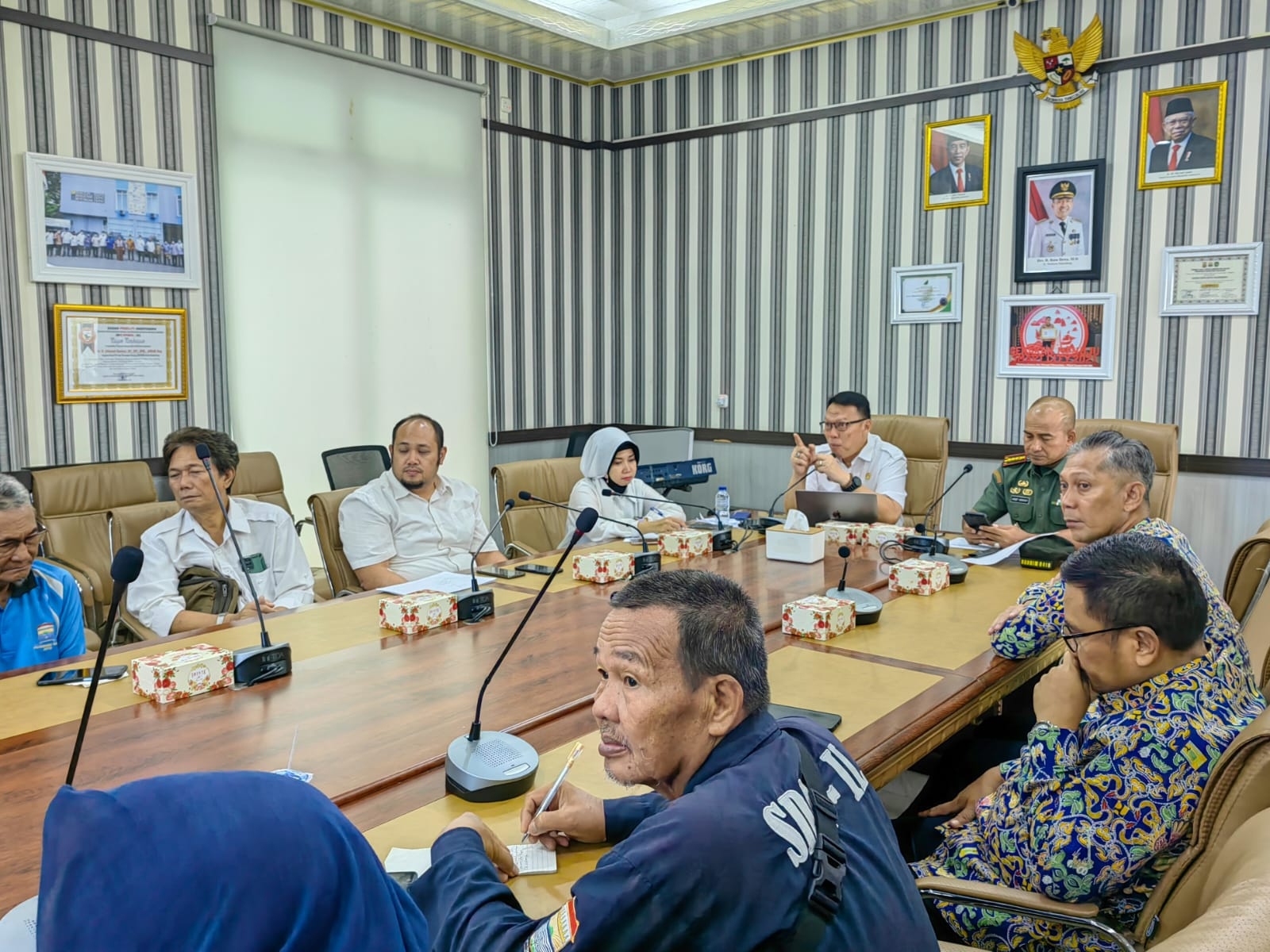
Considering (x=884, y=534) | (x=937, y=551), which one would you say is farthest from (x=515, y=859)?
(x=884, y=534)

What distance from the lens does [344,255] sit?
5.26 meters

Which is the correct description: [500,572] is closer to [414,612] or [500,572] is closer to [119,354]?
[414,612]

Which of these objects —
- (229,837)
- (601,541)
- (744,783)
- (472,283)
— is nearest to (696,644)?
(744,783)

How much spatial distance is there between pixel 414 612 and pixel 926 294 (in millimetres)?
3918

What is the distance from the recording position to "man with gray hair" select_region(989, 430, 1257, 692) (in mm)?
2225

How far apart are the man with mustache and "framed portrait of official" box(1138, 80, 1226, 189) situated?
4.46 metres

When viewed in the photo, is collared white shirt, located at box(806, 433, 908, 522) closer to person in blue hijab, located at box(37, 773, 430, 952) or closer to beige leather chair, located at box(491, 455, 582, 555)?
beige leather chair, located at box(491, 455, 582, 555)

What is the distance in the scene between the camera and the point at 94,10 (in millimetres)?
4203

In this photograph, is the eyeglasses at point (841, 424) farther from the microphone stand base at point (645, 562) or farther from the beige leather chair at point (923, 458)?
the microphone stand base at point (645, 562)

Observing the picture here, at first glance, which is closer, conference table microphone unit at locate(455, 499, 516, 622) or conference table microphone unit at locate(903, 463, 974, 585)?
conference table microphone unit at locate(455, 499, 516, 622)

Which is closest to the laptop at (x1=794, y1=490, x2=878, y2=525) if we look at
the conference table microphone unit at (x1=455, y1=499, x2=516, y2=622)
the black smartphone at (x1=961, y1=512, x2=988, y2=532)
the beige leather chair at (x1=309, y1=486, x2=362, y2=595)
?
the black smartphone at (x1=961, y1=512, x2=988, y2=532)

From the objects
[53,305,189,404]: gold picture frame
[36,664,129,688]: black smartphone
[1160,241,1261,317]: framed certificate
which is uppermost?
[1160,241,1261,317]: framed certificate

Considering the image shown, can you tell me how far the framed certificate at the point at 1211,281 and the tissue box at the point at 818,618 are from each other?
322 centimetres

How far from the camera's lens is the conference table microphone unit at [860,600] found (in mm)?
2559
